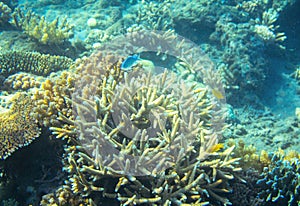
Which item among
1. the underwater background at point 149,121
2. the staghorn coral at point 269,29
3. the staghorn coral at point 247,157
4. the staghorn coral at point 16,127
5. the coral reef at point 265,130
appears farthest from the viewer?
the staghorn coral at point 269,29

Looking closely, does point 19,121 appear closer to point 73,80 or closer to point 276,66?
point 73,80

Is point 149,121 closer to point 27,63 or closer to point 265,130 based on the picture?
point 265,130

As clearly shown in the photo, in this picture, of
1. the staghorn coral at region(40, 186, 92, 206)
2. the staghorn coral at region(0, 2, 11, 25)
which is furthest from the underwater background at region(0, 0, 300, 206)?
the staghorn coral at region(0, 2, 11, 25)

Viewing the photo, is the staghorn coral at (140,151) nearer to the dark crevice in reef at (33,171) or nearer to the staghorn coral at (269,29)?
the dark crevice in reef at (33,171)

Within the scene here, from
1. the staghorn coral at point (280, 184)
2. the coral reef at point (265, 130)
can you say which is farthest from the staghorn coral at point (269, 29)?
the staghorn coral at point (280, 184)

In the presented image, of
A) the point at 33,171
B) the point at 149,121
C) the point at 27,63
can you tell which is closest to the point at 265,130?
the point at 149,121

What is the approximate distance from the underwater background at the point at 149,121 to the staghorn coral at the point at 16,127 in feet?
0.05

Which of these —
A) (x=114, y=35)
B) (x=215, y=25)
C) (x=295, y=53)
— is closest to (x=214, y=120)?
(x=215, y=25)

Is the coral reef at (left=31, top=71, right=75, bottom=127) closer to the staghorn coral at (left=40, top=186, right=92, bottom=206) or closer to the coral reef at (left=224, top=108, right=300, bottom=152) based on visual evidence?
the staghorn coral at (left=40, top=186, right=92, bottom=206)

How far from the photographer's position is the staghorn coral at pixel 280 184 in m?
3.59

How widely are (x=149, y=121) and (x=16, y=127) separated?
1806 mm

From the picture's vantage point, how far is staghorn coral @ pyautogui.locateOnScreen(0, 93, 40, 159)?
3301 millimetres

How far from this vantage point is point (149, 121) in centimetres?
338

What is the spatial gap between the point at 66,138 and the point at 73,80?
3.06 ft
